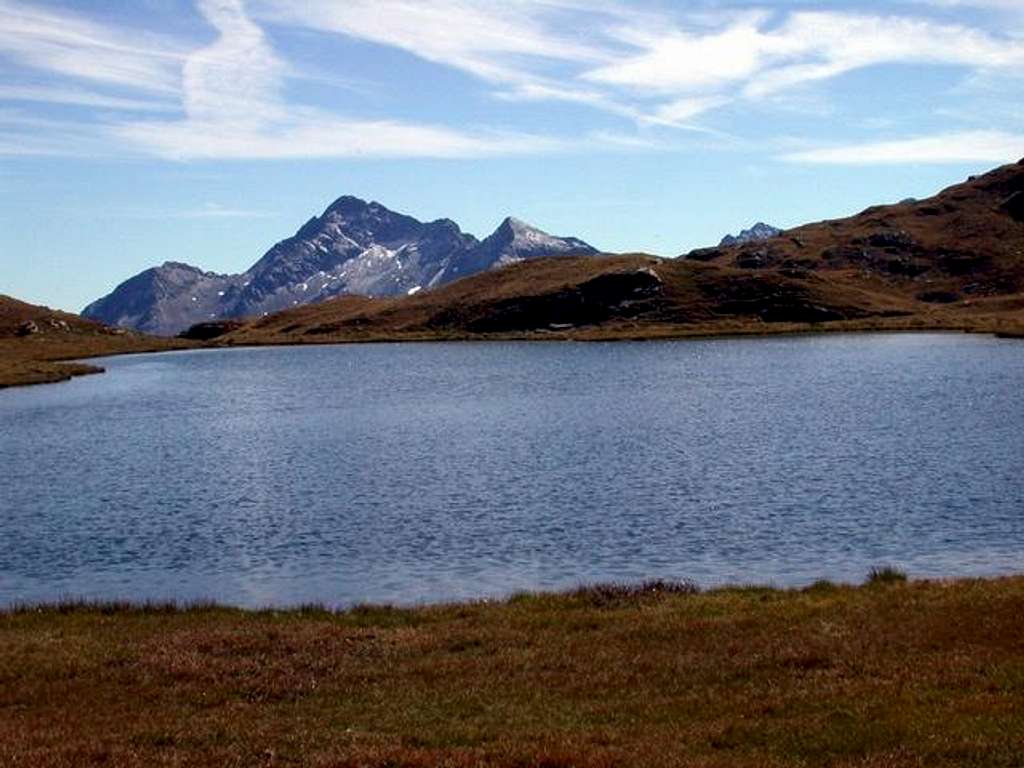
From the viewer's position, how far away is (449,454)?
80875 mm

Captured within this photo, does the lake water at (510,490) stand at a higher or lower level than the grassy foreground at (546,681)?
lower

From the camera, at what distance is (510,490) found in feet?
208

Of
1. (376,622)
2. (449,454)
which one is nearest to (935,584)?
(376,622)

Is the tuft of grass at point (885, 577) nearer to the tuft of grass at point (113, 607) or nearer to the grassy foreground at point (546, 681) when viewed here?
the grassy foreground at point (546, 681)

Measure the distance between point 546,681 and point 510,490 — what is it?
38514 mm

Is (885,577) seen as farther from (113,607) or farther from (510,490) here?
(510,490)

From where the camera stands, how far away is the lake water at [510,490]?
44438 mm

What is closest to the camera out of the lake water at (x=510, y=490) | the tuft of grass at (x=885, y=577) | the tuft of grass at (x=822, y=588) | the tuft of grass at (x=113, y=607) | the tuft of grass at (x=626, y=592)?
the tuft of grass at (x=626, y=592)

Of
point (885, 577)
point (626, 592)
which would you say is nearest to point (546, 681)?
point (626, 592)

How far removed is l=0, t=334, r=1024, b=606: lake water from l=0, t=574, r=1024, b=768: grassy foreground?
8504 millimetres

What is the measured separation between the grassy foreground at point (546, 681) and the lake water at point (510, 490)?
8.50 metres

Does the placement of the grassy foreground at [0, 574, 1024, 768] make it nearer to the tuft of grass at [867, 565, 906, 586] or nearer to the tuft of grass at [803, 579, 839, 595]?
the tuft of grass at [803, 579, 839, 595]

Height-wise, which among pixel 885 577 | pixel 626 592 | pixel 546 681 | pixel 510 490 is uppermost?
pixel 546 681

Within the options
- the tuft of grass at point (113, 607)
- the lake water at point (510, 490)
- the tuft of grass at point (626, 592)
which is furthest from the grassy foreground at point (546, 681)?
the lake water at point (510, 490)
